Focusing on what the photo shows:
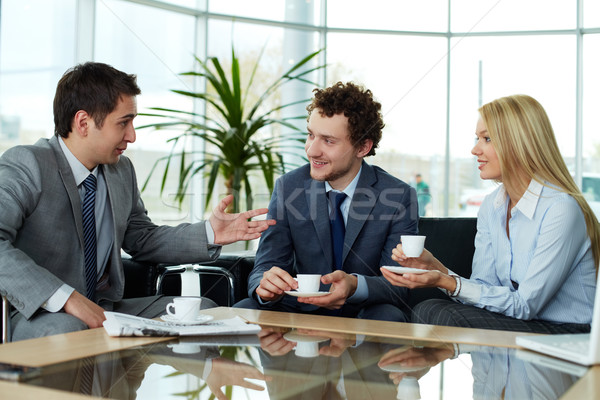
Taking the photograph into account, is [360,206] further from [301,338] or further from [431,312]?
[301,338]

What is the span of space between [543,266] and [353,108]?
1.02 m

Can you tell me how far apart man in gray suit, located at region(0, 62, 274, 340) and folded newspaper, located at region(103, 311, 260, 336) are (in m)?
0.30

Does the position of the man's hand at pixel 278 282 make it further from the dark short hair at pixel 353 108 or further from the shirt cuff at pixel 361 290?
the dark short hair at pixel 353 108

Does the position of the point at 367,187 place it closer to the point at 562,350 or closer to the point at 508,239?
the point at 508,239

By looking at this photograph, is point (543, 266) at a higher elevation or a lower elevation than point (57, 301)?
higher

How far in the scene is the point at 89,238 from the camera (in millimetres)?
1968

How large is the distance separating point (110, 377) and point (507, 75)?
21.3 ft

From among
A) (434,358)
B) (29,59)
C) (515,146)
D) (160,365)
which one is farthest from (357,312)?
(29,59)

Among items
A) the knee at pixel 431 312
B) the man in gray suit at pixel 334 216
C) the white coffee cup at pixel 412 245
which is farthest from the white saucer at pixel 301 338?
the man in gray suit at pixel 334 216

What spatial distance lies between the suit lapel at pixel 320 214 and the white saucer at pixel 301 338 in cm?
85

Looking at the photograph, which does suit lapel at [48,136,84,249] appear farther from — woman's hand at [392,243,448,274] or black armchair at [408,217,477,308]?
black armchair at [408,217,477,308]

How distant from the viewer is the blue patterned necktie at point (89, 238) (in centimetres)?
196

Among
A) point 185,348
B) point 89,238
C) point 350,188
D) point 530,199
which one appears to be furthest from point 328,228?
point 185,348

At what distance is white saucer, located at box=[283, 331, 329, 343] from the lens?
1.34 m
